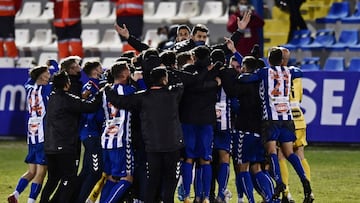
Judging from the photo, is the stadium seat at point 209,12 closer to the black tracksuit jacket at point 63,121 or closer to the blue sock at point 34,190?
the blue sock at point 34,190

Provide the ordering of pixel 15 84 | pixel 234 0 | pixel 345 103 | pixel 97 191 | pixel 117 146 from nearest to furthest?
pixel 117 146 → pixel 97 191 → pixel 345 103 → pixel 15 84 → pixel 234 0

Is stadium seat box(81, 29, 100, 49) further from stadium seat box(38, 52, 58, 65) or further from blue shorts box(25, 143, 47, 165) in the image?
blue shorts box(25, 143, 47, 165)

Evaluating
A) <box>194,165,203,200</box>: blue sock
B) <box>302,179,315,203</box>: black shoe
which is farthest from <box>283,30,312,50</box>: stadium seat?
<box>194,165,203,200</box>: blue sock

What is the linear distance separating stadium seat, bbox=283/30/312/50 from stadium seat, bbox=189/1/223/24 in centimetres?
223

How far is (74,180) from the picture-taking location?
50.7 ft

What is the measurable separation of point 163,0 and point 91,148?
40.5ft

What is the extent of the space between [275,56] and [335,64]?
25.5 feet

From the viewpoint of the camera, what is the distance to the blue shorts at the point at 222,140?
1638 cm

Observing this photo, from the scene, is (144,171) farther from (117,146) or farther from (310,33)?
(310,33)

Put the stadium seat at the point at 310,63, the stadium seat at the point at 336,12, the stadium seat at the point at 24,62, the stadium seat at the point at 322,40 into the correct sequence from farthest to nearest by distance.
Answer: the stadium seat at the point at 24,62 → the stadium seat at the point at 336,12 → the stadium seat at the point at 322,40 → the stadium seat at the point at 310,63

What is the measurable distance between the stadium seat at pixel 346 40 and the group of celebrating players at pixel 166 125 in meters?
7.29

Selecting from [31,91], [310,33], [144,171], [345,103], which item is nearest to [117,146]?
[144,171]

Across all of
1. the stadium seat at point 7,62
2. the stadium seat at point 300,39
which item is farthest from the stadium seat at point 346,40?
the stadium seat at point 7,62

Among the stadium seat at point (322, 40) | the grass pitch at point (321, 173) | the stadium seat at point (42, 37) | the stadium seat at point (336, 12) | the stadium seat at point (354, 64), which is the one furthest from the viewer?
the stadium seat at point (42, 37)
